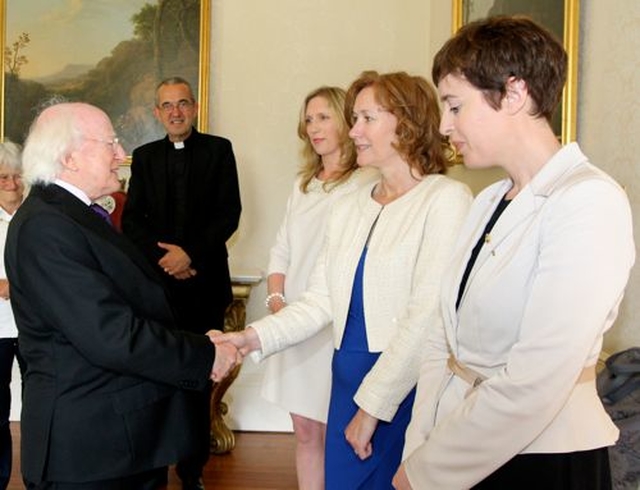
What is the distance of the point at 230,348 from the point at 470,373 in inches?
42.5

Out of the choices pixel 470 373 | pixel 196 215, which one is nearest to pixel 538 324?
pixel 470 373

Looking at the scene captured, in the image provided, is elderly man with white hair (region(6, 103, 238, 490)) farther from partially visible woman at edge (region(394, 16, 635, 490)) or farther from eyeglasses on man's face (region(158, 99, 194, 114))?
eyeglasses on man's face (region(158, 99, 194, 114))

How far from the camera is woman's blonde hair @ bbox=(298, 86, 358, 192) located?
3516 mm

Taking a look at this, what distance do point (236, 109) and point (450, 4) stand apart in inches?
65.9

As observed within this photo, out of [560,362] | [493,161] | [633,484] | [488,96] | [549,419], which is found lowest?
[633,484]

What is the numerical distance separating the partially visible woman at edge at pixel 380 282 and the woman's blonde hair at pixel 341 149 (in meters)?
0.73

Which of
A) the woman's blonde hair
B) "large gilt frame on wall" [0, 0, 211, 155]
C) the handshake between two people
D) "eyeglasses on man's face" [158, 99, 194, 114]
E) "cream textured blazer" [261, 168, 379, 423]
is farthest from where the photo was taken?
"large gilt frame on wall" [0, 0, 211, 155]

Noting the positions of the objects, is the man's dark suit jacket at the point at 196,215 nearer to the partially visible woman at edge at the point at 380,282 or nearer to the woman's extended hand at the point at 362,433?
the partially visible woman at edge at the point at 380,282

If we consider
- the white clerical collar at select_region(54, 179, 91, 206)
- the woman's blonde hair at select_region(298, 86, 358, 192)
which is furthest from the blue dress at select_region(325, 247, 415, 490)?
the woman's blonde hair at select_region(298, 86, 358, 192)

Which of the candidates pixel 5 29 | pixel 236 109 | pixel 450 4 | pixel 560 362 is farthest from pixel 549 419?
pixel 5 29

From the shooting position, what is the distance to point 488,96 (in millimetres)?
1604

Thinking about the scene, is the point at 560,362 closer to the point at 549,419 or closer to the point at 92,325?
the point at 549,419

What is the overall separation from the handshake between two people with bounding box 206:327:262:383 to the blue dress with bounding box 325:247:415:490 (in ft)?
0.97

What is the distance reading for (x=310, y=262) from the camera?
347 centimetres
